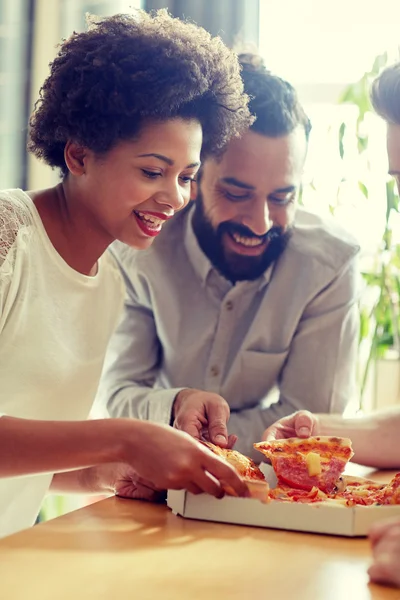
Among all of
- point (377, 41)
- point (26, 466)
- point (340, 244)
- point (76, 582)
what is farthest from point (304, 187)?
point (76, 582)

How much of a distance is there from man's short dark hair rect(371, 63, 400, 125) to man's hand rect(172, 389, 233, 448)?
836mm

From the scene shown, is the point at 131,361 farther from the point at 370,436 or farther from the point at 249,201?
the point at 370,436

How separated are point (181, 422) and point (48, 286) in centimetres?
36

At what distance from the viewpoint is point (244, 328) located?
2277 millimetres

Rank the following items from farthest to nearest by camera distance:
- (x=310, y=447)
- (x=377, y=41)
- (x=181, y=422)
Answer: (x=377, y=41), (x=181, y=422), (x=310, y=447)

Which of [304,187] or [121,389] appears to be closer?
[121,389]

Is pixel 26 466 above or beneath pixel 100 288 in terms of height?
beneath

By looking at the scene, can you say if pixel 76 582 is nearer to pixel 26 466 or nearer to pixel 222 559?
pixel 222 559

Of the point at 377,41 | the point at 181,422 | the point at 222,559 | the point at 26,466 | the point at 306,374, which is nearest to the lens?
the point at 222,559

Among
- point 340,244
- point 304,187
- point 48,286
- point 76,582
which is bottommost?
point 76,582

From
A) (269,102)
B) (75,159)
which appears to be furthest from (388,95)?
(75,159)

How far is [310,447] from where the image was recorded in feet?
4.60

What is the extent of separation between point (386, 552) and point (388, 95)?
1294mm

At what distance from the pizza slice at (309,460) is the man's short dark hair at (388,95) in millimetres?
913
